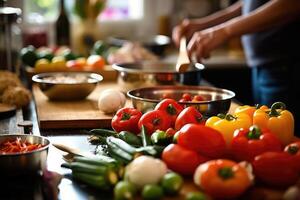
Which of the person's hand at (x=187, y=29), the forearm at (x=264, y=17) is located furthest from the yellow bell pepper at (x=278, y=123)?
the person's hand at (x=187, y=29)

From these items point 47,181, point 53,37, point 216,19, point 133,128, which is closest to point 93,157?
point 47,181

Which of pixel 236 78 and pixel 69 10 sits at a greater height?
pixel 69 10

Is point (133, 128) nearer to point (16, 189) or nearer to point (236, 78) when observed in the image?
point (16, 189)

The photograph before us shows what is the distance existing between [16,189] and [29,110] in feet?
2.95

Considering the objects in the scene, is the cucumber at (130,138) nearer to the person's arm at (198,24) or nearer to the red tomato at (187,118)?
the red tomato at (187,118)

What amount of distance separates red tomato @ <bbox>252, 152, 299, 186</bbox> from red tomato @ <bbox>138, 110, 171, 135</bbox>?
0.36 meters

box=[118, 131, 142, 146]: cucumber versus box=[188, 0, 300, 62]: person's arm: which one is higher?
box=[188, 0, 300, 62]: person's arm

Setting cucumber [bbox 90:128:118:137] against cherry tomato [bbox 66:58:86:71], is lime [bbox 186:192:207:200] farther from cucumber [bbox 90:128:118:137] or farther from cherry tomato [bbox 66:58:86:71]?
cherry tomato [bbox 66:58:86:71]

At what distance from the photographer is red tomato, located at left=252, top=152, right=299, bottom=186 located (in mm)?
1309

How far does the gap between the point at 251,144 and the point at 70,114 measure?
0.84m

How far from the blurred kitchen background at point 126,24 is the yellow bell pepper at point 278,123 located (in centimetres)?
184

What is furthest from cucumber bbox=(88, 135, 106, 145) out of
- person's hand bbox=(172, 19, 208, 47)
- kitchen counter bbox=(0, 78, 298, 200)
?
person's hand bbox=(172, 19, 208, 47)

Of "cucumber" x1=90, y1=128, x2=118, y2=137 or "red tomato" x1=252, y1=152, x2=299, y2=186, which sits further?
"cucumber" x1=90, y1=128, x2=118, y2=137

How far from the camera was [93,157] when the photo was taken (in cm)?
142
